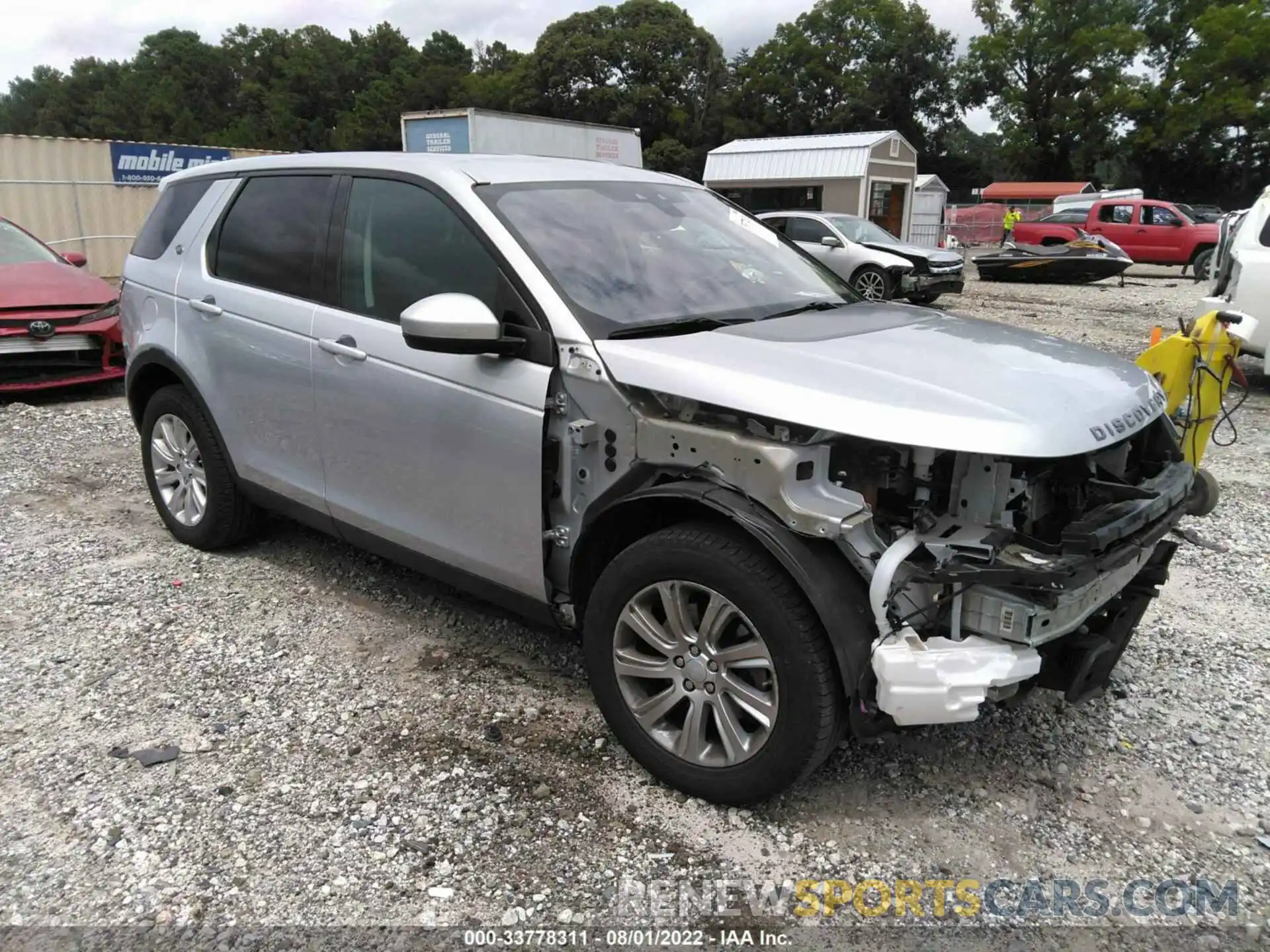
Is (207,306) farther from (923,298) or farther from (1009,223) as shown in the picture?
(1009,223)

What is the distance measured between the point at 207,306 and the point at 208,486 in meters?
0.86

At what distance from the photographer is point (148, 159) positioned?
1814 centimetres

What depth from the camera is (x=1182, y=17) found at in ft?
169

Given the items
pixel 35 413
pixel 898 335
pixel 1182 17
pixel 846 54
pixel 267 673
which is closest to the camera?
pixel 898 335

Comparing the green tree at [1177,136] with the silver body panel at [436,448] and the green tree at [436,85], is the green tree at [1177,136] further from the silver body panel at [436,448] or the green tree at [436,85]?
the silver body panel at [436,448]

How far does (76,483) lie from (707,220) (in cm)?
461

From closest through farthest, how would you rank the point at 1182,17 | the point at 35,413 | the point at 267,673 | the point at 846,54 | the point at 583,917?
the point at 583,917, the point at 267,673, the point at 35,413, the point at 1182,17, the point at 846,54

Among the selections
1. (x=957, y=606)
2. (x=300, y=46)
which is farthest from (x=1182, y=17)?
(x=300, y=46)

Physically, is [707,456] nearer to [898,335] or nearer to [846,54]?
[898,335]

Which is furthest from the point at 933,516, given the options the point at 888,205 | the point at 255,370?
the point at 888,205

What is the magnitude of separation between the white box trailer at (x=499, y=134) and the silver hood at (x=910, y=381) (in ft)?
50.7

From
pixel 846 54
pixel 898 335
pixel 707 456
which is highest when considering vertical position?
pixel 846 54

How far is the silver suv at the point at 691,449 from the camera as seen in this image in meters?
2.42

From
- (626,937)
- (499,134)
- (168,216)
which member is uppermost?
(499,134)
